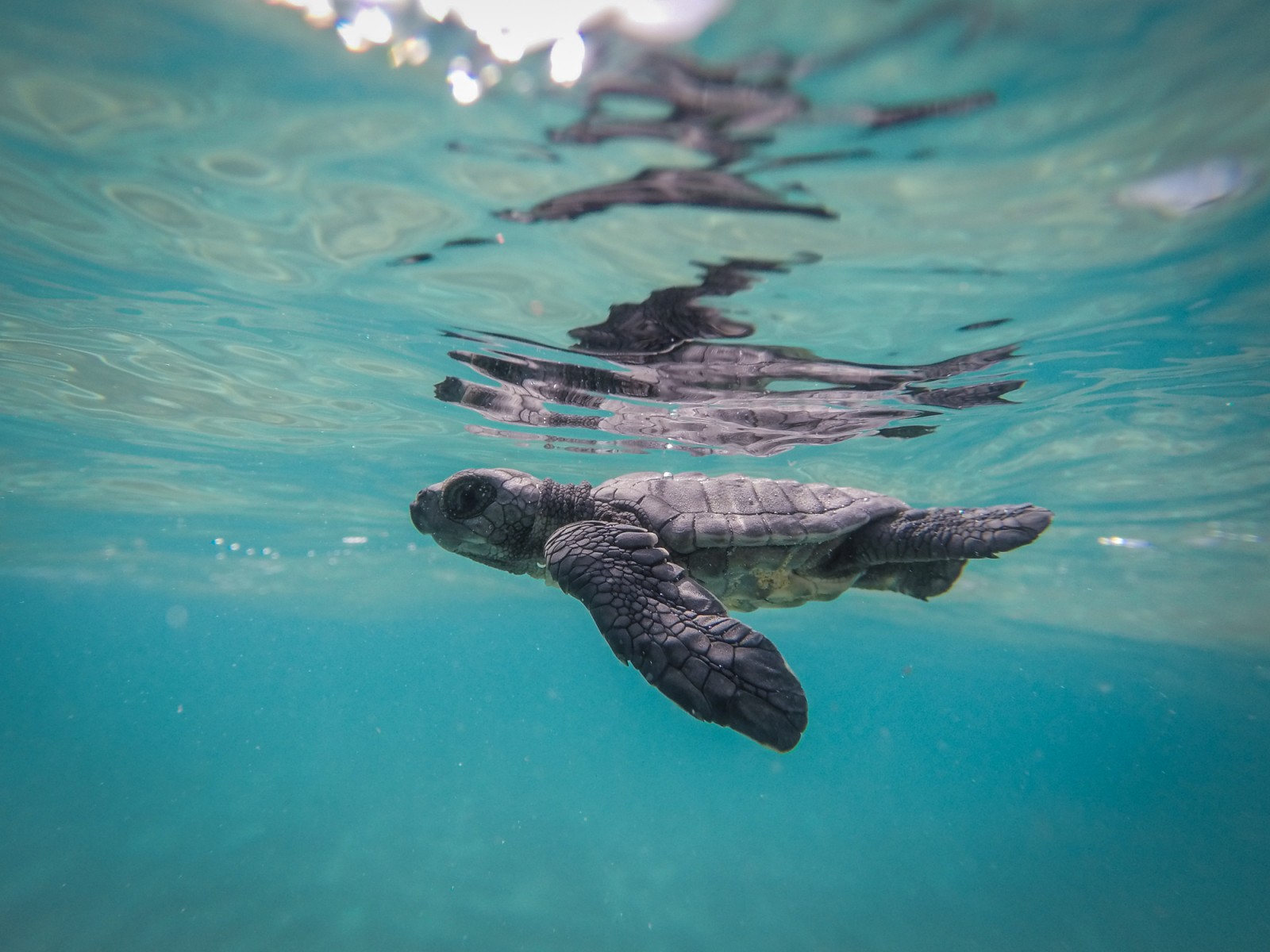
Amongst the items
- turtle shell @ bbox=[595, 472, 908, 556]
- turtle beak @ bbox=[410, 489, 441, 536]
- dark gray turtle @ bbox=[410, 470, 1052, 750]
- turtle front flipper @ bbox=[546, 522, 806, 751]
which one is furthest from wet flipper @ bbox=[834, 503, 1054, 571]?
turtle beak @ bbox=[410, 489, 441, 536]

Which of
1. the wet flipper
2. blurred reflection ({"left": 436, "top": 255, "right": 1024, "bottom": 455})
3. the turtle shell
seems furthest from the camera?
blurred reflection ({"left": 436, "top": 255, "right": 1024, "bottom": 455})

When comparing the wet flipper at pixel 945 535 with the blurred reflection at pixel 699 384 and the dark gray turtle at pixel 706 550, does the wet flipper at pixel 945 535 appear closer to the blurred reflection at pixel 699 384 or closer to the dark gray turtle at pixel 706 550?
the dark gray turtle at pixel 706 550

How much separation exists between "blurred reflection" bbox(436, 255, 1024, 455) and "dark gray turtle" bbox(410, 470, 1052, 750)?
252 cm

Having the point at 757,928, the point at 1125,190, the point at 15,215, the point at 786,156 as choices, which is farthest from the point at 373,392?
the point at 757,928

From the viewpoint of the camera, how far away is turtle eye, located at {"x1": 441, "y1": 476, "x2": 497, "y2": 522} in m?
5.97

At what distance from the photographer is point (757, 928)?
59.0 feet

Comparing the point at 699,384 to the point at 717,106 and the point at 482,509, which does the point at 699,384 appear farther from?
the point at 717,106

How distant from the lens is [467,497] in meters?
5.97

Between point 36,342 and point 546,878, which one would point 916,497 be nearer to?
point 546,878

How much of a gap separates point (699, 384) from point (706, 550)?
4.40 m

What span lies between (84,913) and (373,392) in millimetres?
17988

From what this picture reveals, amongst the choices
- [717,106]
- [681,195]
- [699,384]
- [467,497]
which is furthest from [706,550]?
[699,384]

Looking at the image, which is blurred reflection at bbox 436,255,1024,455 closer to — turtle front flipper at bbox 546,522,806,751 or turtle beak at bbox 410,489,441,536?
turtle beak at bbox 410,489,441,536

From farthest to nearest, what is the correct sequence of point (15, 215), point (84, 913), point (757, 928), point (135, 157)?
point (757, 928)
point (84, 913)
point (15, 215)
point (135, 157)
